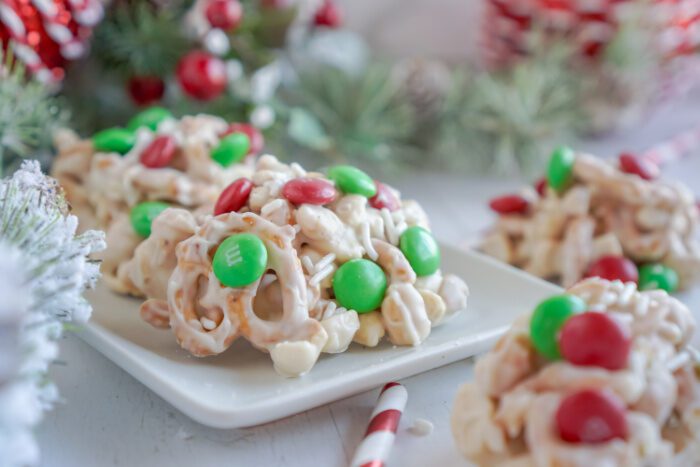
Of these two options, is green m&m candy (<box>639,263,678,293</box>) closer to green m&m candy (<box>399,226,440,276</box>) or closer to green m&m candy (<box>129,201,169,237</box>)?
green m&m candy (<box>399,226,440,276</box>)

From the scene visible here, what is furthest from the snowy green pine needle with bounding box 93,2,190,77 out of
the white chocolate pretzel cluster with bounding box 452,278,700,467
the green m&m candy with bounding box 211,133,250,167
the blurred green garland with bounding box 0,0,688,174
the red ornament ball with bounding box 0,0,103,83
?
the white chocolate pretzel cluster with bounding box 452,278,700,467

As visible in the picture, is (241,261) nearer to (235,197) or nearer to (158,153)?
(235,197)

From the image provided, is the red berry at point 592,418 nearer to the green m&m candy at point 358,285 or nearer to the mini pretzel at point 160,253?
the green m&m candy at point 358,285

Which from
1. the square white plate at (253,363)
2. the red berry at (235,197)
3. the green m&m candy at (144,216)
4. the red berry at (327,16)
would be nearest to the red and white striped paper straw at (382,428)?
the square white plate at (253,363)

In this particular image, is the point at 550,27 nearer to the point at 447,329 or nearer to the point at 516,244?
the point at 516,244

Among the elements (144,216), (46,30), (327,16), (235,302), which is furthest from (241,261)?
(327,16)
